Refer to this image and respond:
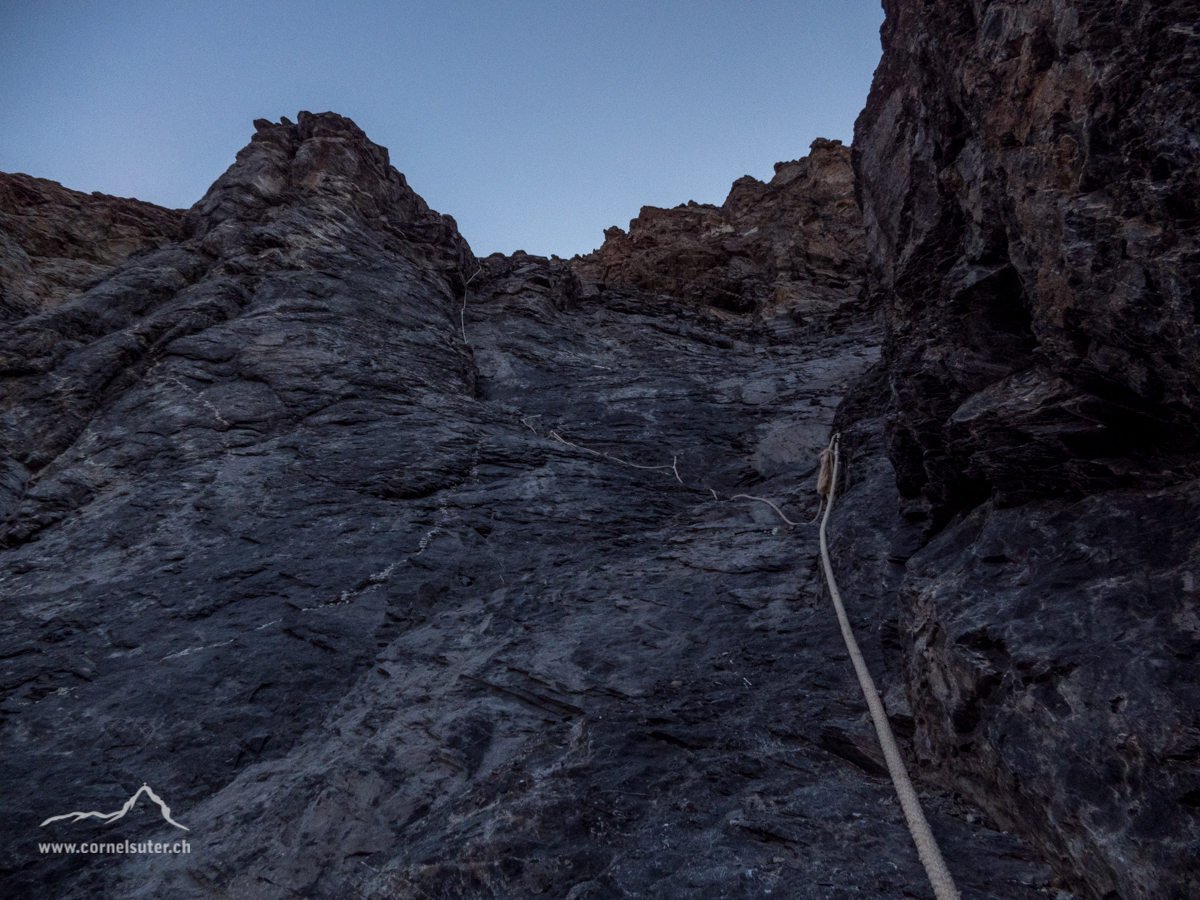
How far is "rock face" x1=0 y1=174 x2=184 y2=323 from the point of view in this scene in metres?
12.2

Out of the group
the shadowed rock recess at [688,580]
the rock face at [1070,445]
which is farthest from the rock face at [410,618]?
the rock face at [1070,445]

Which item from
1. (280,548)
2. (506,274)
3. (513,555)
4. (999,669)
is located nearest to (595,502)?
(513,555)

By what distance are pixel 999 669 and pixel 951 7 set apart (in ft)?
13.1

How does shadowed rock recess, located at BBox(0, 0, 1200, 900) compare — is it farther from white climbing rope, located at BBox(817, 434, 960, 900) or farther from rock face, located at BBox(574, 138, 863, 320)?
rock face, located at BBox(574, 138, 863, 320)

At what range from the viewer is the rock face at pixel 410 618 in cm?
317

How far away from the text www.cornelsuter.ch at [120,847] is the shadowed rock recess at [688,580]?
0.05 meters

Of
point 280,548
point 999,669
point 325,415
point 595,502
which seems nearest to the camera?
point 999,669

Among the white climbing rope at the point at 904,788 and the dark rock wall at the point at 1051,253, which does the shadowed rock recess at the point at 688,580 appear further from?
the white climbing rope at the point at 904,788

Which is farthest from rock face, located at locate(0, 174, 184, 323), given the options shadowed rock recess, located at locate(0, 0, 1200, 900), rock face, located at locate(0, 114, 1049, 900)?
shadowed rock recess, located at locate(0, 0, 1200, 900)

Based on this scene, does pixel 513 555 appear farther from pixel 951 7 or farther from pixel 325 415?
pixel 951 7

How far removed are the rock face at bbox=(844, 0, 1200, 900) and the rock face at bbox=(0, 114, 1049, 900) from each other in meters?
0.48

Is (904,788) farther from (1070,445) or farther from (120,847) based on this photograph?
(120,847)

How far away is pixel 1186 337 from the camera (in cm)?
234

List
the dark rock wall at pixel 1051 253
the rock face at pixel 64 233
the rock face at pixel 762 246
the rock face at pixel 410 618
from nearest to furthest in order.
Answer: the dark rock wall at pixel 1051 253 < the rock face at pixel 410 618 < the rock face at pixel 64 233 < the rock face at pixel 762 246
